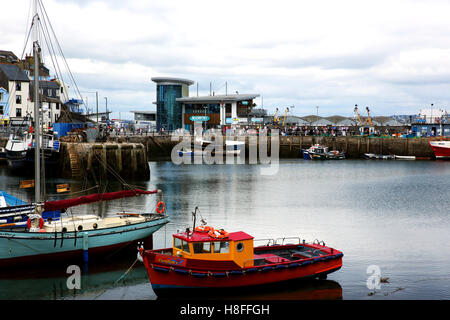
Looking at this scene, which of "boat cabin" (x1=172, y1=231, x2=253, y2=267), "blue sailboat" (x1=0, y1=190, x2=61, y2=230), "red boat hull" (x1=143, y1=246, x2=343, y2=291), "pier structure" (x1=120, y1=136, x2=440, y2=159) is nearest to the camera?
"red boat hull" (x1=143, y1=246, x2=343, y2=291)

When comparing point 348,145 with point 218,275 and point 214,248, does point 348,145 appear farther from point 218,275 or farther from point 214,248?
point 218,275

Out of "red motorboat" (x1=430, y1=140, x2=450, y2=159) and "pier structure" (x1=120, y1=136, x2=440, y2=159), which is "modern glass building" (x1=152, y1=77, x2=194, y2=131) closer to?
"pier structure" (x1=120, y1=136, x2=440, y2=159)

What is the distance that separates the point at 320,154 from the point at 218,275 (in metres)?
78.4

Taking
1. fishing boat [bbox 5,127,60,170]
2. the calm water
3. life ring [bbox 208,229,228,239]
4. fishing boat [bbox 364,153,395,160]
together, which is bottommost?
the calm water

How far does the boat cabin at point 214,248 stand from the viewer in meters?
20.5

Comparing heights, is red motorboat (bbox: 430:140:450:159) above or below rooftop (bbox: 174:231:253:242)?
above

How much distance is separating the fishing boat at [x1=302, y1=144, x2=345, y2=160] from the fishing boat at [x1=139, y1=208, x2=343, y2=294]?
75470mm

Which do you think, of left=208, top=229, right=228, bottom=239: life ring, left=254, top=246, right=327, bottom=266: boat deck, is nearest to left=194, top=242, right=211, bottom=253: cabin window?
left=208, top=229, right=228, bottom=239: life ring

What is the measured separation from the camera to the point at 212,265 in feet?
67.4

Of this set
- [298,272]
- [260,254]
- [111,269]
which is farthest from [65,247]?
[298,272]

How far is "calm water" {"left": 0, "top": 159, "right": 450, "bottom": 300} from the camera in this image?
2209cm

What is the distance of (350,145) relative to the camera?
101 m
